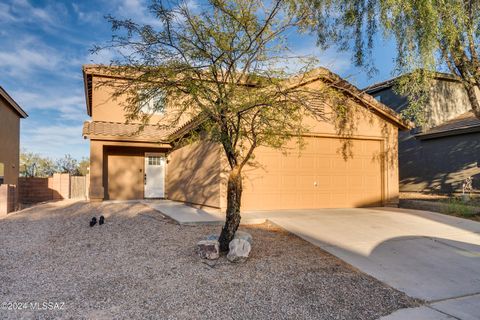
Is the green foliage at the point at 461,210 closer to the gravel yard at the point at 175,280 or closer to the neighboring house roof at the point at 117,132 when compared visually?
the gravel yard at the point at 175,280

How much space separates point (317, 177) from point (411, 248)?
15.3 feet

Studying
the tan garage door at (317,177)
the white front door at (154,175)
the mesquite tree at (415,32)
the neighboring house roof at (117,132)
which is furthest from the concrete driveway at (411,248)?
the white front door at (154,175)

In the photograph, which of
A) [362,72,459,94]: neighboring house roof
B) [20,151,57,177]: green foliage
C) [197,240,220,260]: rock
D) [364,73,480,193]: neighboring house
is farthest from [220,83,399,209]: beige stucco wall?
[20,151,57,177]: green foliage

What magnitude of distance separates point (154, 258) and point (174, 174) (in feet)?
27.5

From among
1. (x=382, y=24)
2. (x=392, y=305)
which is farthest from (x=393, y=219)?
(x=382, y=24)

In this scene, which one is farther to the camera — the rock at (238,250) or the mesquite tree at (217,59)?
the rock at (238,250)

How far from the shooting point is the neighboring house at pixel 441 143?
15.1m

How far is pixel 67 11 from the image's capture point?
11727 mm

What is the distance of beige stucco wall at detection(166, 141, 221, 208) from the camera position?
32.2 feet

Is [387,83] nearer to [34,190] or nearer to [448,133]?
[448,133]

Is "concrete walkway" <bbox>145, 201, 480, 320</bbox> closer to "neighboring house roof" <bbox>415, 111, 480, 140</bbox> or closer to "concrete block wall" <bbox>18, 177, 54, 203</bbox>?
"neighboring house roof" <bbox>415, 111, 480, 140</bbox>

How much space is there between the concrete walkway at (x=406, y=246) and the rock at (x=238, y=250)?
1.66 metres

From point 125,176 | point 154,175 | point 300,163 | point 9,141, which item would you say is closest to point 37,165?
point 9,141

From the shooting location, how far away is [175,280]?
477 cm
